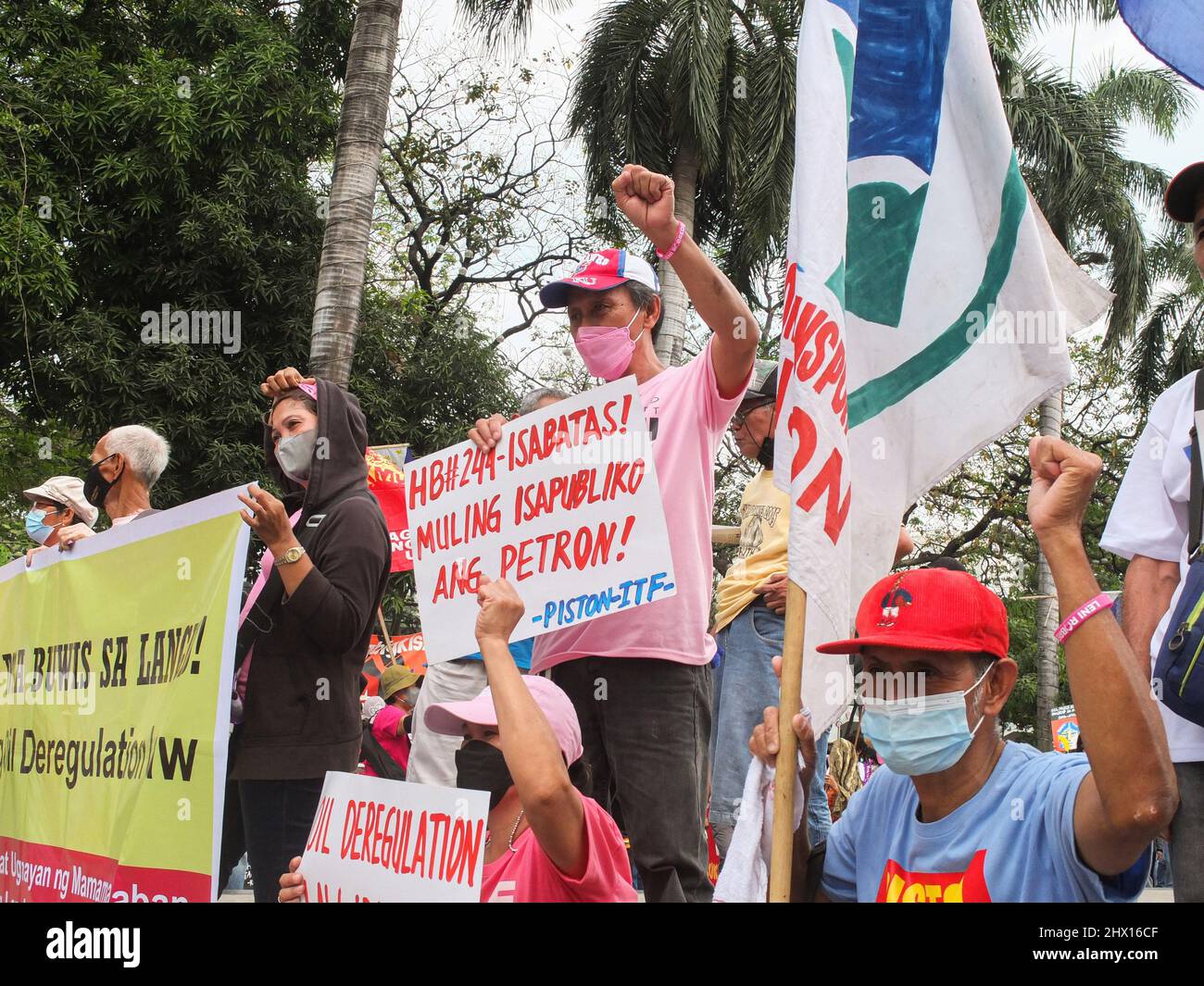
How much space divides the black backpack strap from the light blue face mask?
0.51 metres

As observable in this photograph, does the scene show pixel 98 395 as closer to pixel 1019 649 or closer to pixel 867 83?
pixel 867 83

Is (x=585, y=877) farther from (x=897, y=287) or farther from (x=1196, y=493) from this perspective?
(x=897, y=287)

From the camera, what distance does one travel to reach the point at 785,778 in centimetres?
241

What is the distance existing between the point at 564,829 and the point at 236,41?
12804 mm

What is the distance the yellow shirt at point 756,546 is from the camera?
4.56m

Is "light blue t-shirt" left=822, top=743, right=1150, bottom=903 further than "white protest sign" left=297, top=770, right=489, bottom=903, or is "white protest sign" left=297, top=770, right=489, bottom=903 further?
"white protest sign" left=297, top=770, right=489, bottom=903

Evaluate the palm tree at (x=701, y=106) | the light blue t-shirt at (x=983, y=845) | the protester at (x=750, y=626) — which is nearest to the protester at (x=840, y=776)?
the protester at (x=750, y=626)

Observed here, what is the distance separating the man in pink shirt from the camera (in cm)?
312

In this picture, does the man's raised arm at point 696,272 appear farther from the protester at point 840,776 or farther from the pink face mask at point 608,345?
the protester at point 840,776

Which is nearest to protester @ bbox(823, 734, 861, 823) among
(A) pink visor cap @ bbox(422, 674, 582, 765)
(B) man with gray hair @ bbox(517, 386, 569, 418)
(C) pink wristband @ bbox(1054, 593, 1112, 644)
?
(B) man with gray hair @ bbox(517, 386, 569, 418)

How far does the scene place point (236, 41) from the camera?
528 inches

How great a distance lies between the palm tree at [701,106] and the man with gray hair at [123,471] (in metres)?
11.2

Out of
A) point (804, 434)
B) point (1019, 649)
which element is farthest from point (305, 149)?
point (1019, 649)

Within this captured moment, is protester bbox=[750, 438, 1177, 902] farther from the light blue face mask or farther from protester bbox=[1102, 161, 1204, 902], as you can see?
protester bbox=[1102, 161, 1204, 902]
